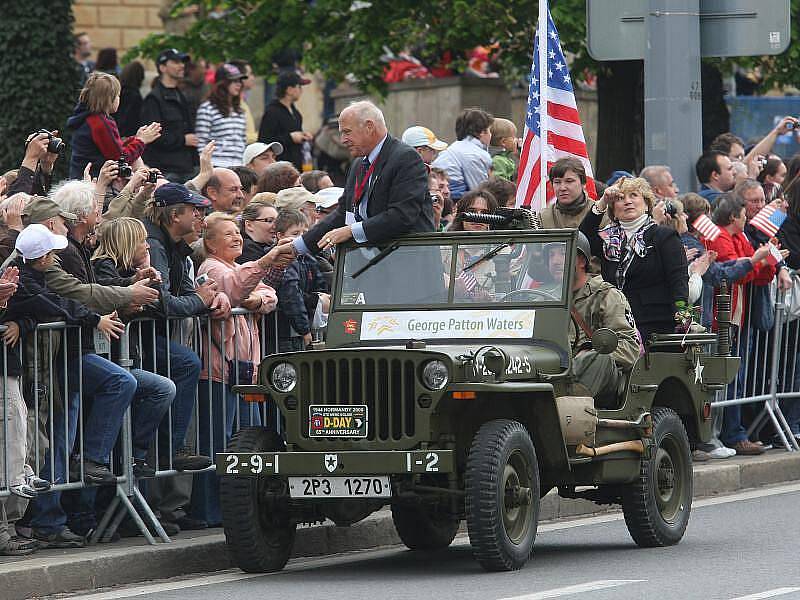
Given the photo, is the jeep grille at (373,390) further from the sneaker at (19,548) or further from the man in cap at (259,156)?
the man in cap at (259,156)

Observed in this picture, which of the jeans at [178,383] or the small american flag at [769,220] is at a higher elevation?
the small american flag at [769,220]

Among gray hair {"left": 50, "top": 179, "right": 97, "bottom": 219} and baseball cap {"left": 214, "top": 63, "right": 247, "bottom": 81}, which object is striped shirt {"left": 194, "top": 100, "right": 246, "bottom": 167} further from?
gray hair {"left": 50, "top": 179, "right": 97, "bottom": 219}

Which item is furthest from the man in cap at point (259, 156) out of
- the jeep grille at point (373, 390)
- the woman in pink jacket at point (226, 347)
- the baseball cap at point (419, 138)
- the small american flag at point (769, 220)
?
the jeep grille at point (373, 390)

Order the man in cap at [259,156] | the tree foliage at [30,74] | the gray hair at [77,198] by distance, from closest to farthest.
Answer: the gray hair at [77,198] → the man in cap at [259,156] → the tree foliage at [30,74]

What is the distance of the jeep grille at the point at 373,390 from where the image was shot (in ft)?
33.6

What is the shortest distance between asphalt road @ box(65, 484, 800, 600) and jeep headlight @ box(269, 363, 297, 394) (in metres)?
1.00

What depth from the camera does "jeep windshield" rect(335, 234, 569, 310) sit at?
11.2 metres

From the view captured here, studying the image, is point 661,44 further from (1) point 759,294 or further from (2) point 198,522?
(2) point 198,522

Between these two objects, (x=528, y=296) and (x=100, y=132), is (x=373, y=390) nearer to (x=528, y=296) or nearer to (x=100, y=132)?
(x=528, y=296)

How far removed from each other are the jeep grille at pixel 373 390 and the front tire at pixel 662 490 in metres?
1.75

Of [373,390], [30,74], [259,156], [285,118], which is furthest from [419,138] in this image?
[30,74]

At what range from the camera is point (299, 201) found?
13781 millimetres

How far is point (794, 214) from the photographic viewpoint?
16562 millimetres

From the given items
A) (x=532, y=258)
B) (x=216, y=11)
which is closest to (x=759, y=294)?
(x=532, y=258)
